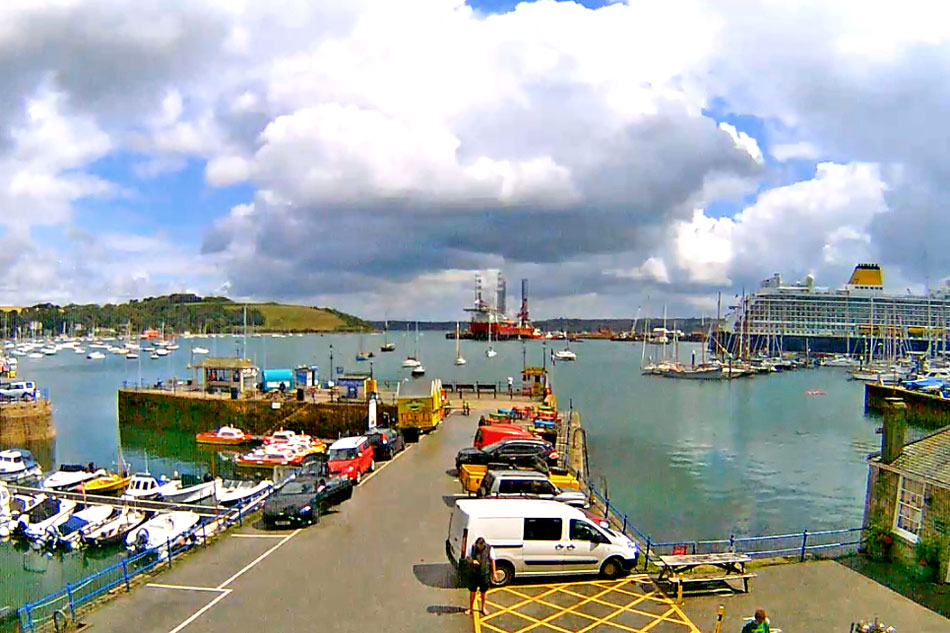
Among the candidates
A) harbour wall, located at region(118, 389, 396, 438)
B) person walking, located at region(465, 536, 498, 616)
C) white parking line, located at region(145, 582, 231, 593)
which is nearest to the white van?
person walking, located at region(465, 536, 498, 616)

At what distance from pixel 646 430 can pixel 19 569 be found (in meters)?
40.8

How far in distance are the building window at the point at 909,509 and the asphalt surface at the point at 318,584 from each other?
8.80m

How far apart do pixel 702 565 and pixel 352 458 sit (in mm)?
12372

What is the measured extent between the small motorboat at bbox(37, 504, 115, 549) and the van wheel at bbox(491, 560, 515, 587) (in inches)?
680

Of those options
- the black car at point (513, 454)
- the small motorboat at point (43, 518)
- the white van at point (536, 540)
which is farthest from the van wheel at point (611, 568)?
A: the small motorboat at point (43, 518)

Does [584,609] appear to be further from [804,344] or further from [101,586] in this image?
[804,344]

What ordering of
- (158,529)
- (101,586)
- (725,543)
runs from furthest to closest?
1. (158,529)
2. (725,543)
3. (101,586)

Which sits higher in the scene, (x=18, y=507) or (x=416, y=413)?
(x=416, y=413)

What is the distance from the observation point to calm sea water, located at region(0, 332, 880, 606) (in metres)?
27.8

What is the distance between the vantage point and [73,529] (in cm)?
2378

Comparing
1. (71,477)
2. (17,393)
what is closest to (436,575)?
(71,477)

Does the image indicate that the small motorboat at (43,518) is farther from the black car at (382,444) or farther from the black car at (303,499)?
the black car at (303,499)

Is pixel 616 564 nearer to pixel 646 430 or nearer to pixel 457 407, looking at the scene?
pixel 457 407

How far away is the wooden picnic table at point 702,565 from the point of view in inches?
497
